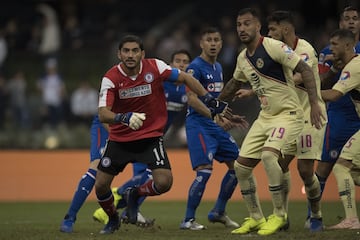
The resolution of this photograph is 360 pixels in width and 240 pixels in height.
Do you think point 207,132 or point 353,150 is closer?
point 353,150

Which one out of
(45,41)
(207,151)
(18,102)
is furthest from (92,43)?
(207,151)

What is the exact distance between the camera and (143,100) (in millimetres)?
11695

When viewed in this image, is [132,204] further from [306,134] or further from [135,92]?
[306,134]

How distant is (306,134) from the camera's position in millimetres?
11953

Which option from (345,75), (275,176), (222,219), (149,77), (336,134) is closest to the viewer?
(275,176)

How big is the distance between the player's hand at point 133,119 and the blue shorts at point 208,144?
2.39 m

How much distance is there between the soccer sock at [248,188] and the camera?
11.8 meters

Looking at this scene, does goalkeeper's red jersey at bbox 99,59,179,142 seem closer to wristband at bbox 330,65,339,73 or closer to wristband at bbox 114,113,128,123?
wristband at bbox 114,113,128,123

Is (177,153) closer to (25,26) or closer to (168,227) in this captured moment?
(168,227)

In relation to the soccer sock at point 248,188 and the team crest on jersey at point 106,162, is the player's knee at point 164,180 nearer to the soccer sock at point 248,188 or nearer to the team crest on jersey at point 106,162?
the team crest on jersey at point 106,162

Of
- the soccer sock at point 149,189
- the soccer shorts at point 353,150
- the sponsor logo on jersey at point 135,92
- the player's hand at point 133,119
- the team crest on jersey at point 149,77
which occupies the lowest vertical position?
the soccer sock at point 149,189

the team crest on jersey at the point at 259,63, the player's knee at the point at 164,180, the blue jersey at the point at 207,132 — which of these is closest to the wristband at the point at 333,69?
the team crest on jersey at the point at 259,63

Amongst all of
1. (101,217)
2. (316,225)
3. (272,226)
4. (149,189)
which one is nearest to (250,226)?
(272,226)

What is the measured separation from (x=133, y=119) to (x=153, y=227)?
2.50 m
